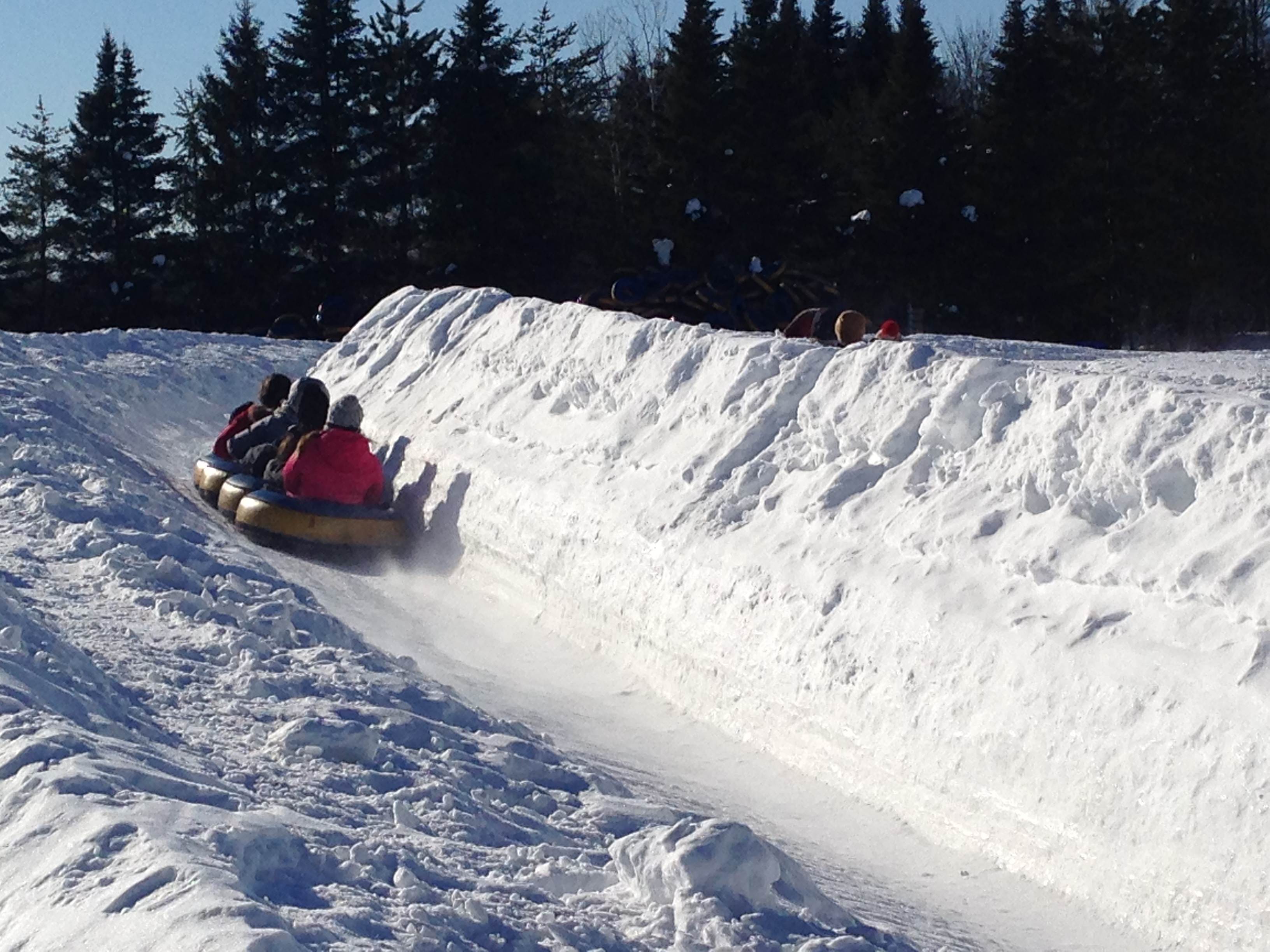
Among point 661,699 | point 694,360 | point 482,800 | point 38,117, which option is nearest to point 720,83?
point 38,117

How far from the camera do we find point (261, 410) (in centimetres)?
1264

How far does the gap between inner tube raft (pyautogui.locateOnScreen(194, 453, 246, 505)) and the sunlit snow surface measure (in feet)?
7.41

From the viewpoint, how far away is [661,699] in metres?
7.33

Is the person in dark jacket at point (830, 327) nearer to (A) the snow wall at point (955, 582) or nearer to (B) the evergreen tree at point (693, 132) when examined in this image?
(A) the snow wall at point (955, 582)

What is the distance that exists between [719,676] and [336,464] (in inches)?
188

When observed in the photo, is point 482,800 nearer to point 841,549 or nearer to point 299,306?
point 841,549

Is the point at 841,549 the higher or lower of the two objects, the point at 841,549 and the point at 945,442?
the lower

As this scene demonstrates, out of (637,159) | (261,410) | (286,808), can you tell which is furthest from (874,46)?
(286,808)

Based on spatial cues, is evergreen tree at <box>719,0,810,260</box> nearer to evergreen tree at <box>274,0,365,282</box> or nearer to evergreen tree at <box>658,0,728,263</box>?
evergreen tree at <box>658,0,728,263</box>

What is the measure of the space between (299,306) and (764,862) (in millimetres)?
33199

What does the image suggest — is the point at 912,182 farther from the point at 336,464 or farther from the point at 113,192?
the point at 336,464

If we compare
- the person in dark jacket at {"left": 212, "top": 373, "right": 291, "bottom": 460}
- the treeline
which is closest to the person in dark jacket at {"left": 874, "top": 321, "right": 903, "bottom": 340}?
the person in dark jacket at {"left": 212, "top": 373, "right": 291, "bottom": 460}

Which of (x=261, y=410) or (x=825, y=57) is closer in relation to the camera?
(x=261, y=410)

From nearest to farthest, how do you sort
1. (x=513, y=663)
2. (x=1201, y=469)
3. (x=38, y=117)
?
1. (x=1201, y=469)
2. (x=513, y=663)
3. (x=38, y=117)
